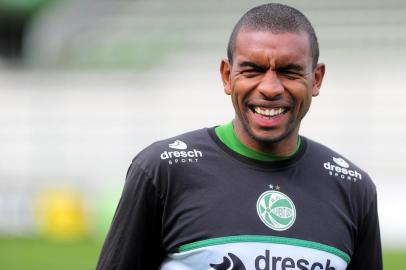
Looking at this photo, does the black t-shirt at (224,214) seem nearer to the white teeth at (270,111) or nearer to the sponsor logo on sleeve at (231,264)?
the sponsor logo on sleeve at (231,264)

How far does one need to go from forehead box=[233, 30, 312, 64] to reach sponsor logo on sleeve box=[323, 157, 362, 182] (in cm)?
41

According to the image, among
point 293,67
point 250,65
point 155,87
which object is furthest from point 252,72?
point 155,87

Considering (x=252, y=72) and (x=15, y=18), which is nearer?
(x=252, y=72)

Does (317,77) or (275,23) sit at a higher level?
(275,23)

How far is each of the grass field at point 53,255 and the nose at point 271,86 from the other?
871 cm

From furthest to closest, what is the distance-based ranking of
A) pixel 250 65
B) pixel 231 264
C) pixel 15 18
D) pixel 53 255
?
1. pixel 15 18
2. pixel 53 255
3. pixel 250 65
4. pixel 231 264

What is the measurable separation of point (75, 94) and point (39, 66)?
1.60 meters

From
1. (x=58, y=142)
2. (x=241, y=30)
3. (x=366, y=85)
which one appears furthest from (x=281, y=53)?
(x=58, y=142)

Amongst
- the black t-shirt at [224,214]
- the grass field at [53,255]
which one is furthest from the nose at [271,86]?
the grass field at [53,255]

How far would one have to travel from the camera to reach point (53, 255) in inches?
563

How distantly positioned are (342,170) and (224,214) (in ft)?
1.71

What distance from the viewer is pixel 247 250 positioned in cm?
354

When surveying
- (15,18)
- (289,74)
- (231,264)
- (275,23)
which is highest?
(15,18)

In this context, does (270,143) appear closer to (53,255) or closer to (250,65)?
(250,65)
